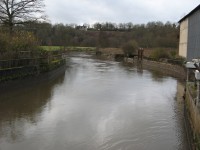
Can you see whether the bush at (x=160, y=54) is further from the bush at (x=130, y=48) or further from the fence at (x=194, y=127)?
the fence at (x=194, y=127)

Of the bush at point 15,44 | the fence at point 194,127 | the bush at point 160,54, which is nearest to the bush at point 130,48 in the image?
the bush at point 160,54

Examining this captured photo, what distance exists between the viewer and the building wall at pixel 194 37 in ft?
109

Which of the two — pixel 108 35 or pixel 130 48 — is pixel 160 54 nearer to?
pixel 130 48

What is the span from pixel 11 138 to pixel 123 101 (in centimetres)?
872

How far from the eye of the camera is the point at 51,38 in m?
99.7

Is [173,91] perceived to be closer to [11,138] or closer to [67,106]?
[67,106]

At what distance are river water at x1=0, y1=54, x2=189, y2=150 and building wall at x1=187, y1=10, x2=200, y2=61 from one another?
11213mm

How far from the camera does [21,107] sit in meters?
17.6

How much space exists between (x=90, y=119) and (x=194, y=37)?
23722mm

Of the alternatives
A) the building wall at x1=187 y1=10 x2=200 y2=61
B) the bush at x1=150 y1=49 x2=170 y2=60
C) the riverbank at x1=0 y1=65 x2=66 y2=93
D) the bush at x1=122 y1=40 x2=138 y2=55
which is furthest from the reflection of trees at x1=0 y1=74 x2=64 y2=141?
the bush at x1=122 y1=40 x2=138 y2=55

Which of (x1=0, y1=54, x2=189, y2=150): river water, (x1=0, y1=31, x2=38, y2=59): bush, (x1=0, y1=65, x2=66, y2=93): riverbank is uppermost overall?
(x1=0, y1=31, x2=38, y2=59): bush

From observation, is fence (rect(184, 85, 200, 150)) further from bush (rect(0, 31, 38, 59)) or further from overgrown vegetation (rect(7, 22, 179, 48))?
overgrown vegetation (rect(7, 22, 179, 48))

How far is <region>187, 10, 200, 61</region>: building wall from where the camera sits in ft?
109

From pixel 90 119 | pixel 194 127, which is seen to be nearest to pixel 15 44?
pixel 90 119
